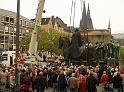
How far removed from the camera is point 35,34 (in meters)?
34.4

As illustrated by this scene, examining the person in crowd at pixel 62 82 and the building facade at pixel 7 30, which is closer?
the person in crowd at pixel 62 82

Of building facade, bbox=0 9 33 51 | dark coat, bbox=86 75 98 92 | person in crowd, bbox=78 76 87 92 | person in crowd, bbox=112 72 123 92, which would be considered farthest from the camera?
building facade, bbox=0 9 33 51

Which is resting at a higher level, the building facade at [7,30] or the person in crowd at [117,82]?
the building facade at [7,30]

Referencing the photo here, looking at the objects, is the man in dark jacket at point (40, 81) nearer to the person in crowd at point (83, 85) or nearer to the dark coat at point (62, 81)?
the dark coat at point (62, 81)

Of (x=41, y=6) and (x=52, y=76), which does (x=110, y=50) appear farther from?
(x=52, y=76)

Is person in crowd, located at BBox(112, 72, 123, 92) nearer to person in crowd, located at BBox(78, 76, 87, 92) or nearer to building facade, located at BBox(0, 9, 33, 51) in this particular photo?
person in crowd, located at BBox(78, 76, 87, 92)

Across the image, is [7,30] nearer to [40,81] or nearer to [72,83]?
[40,81]

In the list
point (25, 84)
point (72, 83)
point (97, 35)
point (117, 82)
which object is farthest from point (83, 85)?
point (97, 35)

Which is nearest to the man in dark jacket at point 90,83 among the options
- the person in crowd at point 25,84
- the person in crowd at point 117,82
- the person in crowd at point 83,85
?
the person in crowd at point 83,85

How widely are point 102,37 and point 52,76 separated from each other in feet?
76.2

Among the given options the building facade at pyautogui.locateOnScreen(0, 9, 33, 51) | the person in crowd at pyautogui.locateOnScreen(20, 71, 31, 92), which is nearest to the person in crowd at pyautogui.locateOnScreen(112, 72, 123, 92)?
the person in crowd at pyautogui.locateOnScreen(20, 71, 31, 92)

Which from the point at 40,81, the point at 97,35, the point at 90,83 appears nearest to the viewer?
the point at 90,83

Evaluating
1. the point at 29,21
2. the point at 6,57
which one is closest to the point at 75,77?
the point at 6,57

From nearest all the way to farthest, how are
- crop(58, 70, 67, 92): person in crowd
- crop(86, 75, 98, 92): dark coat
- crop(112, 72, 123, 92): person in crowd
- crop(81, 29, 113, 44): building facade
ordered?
crop(86, 75, 98, 92): dark coat
crop(112, 72, 123, 92): person in crowd
crop(58, 70, 67, 92): person in crowd
crop(81, 29, 113, 44): building facade
